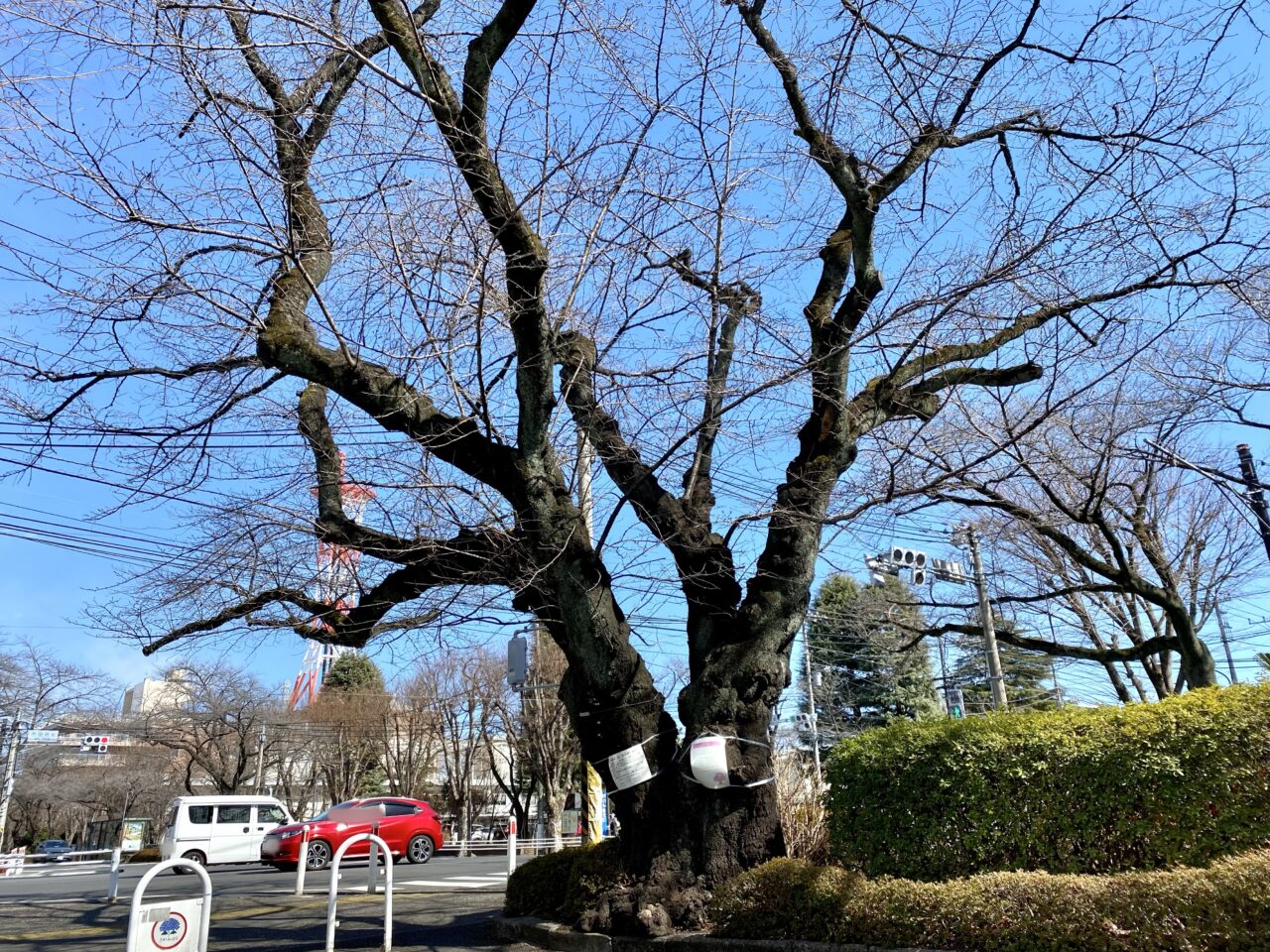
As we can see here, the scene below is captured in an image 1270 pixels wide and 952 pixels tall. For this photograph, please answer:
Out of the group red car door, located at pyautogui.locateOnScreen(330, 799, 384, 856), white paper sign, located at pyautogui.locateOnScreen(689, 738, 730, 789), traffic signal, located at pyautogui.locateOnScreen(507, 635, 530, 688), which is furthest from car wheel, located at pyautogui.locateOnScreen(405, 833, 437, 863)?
white paper sign, located at pyautogui.locateOnScreen(689, 738, 730, 789)

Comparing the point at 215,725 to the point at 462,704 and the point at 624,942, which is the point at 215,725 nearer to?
the point at 462,704

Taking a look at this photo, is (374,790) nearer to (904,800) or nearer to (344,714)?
(344,714)

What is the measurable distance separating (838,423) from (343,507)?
4540mm

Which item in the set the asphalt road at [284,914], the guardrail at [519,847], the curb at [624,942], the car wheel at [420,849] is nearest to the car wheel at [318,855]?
the car wheel at [420,849]

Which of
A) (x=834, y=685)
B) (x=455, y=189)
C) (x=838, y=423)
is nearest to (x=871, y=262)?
(x=838, y=423)

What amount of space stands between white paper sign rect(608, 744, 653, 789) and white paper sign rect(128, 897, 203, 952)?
3186 mm

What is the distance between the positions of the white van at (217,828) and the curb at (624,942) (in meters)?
17.2

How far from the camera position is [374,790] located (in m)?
49.2

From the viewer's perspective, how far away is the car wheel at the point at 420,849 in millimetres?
21828

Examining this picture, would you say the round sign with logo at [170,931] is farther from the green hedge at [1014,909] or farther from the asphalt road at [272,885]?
the asphalt road at [272,885]

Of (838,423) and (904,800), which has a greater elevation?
(838,423)

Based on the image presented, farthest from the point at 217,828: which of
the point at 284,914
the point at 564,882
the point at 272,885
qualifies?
the point at 564,882

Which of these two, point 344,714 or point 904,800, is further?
point 344,714

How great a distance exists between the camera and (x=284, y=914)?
416 inches
